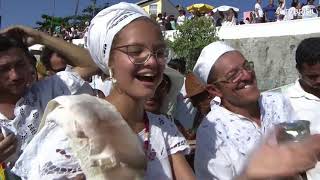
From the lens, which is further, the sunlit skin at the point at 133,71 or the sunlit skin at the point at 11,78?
the sunlit skin at the point at 11,78

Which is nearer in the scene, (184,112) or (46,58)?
(46,58)

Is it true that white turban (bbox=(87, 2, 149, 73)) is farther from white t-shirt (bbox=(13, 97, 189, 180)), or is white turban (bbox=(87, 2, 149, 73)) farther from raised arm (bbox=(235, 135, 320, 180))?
raised arm (bbox=(235, 135, 320, 180))

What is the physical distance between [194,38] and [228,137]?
15.5 m

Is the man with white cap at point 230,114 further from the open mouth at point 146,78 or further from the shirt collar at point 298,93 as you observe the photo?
the open mouth at point 146,78

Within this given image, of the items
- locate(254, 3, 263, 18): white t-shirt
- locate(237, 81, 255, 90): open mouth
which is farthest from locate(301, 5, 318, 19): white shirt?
locate(237, 81, 255, 90): open mouth

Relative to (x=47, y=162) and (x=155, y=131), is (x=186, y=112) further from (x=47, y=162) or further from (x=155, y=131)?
(x=47, y=162)

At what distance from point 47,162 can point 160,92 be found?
1.53 m

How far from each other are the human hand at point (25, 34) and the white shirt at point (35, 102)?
0.83 feet

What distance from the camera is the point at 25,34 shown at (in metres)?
2.96

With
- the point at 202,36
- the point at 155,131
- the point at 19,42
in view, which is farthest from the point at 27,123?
the point at 202,36

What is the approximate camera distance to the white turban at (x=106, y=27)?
2.07 meters

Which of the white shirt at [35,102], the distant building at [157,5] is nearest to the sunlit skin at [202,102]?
the white shirt at [35,102]

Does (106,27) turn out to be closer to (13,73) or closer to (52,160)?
(52,160)

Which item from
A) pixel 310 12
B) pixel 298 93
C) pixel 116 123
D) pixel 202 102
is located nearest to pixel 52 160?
pixel 116 123
